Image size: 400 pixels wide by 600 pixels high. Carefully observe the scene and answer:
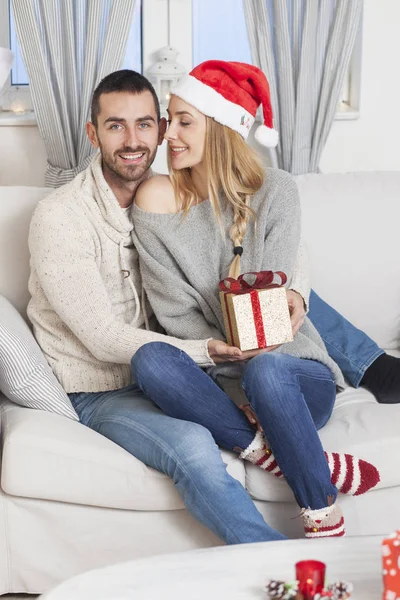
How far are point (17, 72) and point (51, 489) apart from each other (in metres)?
2.06

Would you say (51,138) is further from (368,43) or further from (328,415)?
(328,415)

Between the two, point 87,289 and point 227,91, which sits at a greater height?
point 227,91

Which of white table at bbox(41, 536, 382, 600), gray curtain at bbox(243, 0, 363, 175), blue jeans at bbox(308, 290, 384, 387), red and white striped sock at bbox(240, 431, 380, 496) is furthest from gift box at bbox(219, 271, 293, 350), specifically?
gray curtain at bbox(243, 0, 363, 175)

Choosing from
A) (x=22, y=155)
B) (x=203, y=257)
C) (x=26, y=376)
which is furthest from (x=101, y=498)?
(x=22, y=155)

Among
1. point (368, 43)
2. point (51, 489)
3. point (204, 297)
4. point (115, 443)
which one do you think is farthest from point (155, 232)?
point (368, 43)

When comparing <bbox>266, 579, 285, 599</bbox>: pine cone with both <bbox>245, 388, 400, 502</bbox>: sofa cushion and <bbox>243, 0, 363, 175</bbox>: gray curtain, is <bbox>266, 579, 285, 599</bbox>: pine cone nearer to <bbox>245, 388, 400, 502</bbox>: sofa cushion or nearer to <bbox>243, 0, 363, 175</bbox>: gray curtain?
<bbox>245, 388, 400, 502</bbox>: sofa cushion

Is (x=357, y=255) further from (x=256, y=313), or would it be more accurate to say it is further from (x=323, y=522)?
(x=323, y=522)

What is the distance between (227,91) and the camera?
2342 mm

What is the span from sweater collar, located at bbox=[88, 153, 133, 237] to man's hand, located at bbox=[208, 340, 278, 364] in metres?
0.39

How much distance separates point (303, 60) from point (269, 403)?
164 centimetres

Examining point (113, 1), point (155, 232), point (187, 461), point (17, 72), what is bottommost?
point (187, 461)

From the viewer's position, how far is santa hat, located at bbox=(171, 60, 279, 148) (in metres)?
2.32

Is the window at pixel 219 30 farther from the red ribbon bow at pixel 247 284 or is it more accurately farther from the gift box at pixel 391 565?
the gift box at pixel 391 565

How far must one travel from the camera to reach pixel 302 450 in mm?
1946
